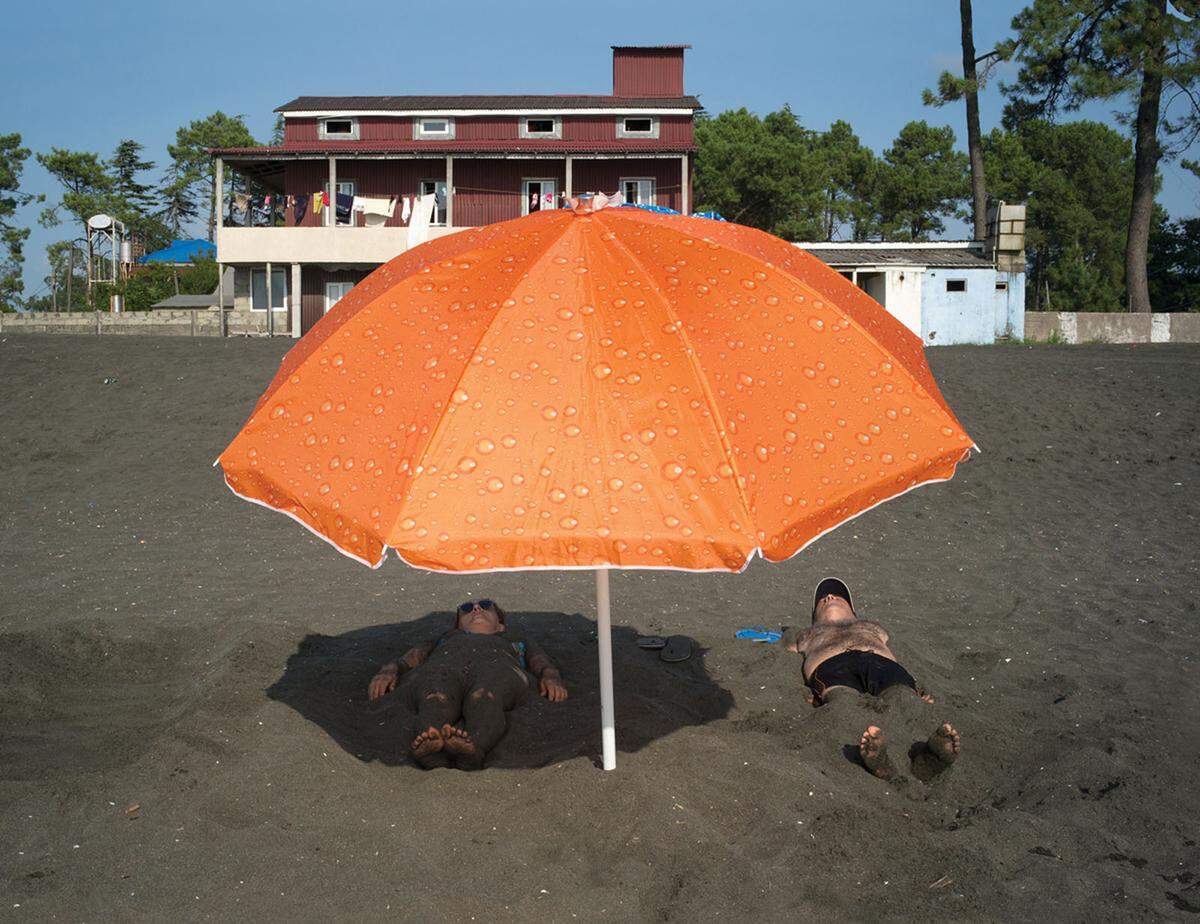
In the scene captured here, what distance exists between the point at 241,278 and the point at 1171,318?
28.2 meters

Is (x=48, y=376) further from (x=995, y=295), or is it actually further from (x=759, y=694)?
(x=995, y=295)

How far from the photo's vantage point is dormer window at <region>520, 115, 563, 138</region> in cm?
3394

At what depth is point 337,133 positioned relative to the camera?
33.9m

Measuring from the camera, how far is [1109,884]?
138 inches

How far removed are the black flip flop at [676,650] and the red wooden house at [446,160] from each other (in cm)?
2590

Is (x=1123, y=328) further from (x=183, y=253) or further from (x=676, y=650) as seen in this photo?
(x=183, y=253)

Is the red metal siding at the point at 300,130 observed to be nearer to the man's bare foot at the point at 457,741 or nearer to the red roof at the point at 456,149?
the red roof at the point at 456,149

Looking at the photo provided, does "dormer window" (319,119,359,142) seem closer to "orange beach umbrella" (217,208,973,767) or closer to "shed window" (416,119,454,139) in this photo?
"shed window" (416,119,454,139)

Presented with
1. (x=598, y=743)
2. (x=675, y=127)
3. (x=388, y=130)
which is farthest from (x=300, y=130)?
(x=598, y=743)

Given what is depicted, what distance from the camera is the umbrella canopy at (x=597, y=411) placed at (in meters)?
3.02

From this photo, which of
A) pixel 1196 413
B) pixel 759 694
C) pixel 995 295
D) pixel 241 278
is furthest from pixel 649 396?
pixel 241 278

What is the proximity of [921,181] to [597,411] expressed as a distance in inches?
2109

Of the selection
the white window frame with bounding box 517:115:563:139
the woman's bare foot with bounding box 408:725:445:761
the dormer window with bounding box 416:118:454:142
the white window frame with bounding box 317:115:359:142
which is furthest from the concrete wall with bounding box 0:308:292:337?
the woman's bare foot with bounding box 408:725:445:761

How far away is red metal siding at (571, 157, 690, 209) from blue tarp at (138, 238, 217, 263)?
29.9m
